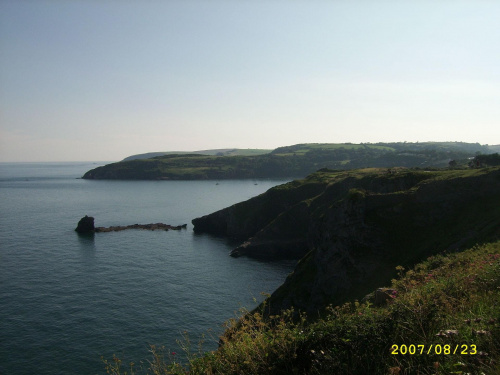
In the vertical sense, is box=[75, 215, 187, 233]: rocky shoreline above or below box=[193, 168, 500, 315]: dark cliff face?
below

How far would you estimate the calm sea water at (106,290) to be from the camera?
127 feet

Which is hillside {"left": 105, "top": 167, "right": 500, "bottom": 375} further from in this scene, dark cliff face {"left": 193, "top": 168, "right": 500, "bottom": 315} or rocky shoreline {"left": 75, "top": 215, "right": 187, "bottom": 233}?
rocky shoreline {"left": 75, "top": 215, "right": 187, "bottom": 233}

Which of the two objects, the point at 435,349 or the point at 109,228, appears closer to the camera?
the point at 435,349

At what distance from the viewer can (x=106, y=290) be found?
5541 cm

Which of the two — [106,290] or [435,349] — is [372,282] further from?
[106,290]

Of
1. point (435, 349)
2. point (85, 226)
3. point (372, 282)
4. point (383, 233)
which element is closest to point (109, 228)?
point (85, 226)

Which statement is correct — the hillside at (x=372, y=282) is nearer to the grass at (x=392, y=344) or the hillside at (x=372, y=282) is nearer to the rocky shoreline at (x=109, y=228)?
the grass at (x=392, y=344)

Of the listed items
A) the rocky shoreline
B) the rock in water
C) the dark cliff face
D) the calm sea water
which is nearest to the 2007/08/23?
the calm sea water

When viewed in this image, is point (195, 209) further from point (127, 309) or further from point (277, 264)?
point (127, 309)

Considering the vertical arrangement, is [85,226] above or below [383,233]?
below

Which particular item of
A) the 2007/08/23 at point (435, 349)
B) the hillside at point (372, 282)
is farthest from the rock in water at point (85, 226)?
the 2007/08/23 at point (435, 349)

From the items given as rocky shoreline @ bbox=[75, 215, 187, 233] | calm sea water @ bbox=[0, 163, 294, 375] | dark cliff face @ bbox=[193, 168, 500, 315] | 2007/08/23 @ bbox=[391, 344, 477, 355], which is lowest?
calm sea water @ bbox=[0, 163, 294, 375]

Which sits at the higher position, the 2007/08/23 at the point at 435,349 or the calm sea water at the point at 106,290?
the 2007/08/23 at the point at 435,349

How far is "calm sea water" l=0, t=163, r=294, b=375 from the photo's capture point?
38844 millimetres
